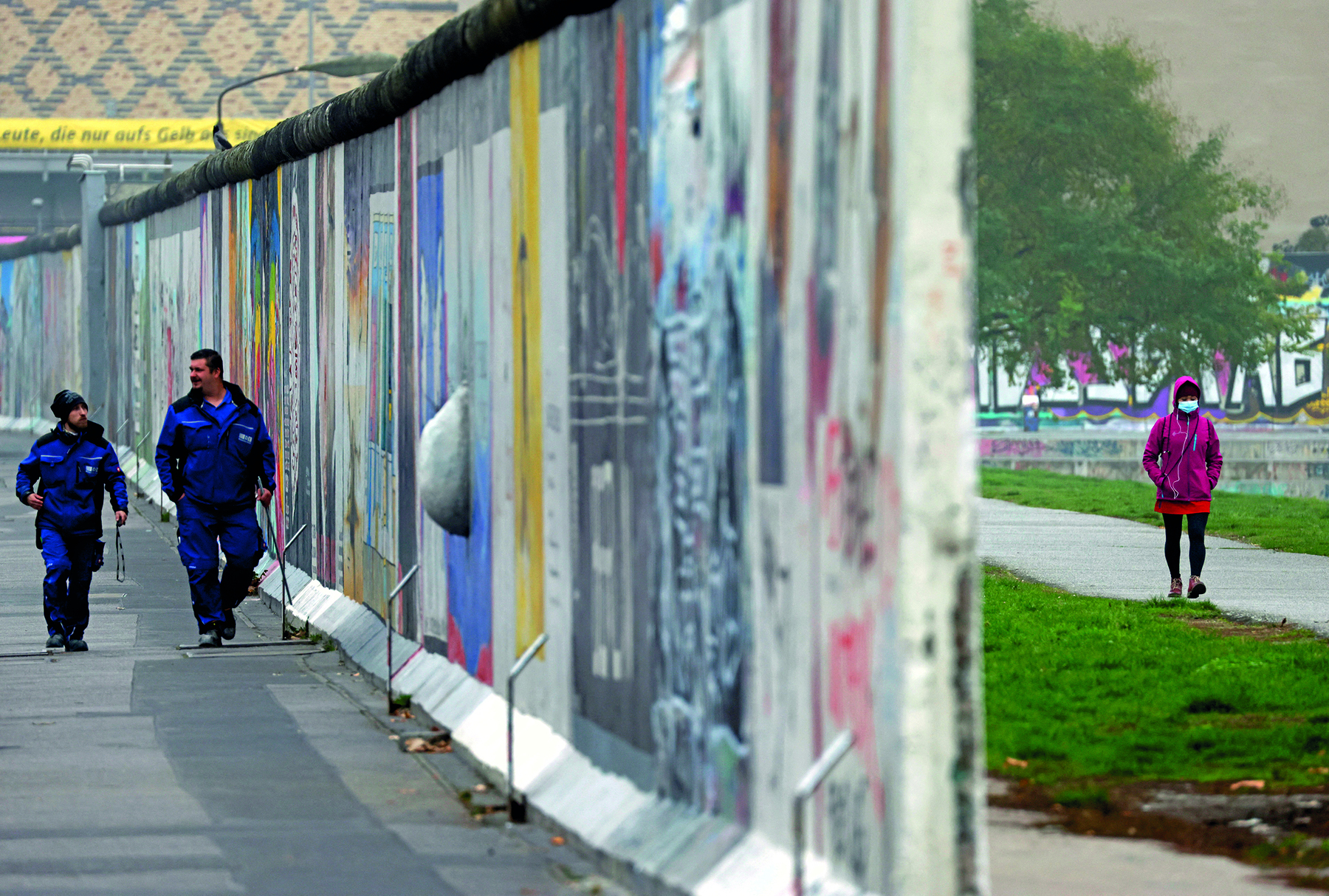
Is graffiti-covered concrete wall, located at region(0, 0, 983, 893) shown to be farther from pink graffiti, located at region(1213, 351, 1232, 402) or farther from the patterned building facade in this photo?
the patterned building facade

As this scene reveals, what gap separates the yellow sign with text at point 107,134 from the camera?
78.9 m

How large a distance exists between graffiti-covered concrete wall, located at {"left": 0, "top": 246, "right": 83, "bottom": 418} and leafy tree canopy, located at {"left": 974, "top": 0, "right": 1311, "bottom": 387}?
68.5 ft

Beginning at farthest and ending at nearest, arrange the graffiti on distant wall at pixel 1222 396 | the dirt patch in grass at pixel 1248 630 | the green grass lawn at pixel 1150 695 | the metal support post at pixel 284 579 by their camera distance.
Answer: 1. the graffiti on distant wall at pixel 1222 396
2. the metal support post at pixel 284 579
3. the dirt patch in grass at pixel 1248 630
4. the green grass lawn at pixel 1150 695

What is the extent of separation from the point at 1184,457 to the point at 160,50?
76.4 m

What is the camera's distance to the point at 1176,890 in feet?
Result: 21.4

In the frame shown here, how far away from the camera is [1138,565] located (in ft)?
62.5

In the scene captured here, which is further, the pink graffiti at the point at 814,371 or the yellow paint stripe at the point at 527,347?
the yellow paint stripe at the point at 527,347

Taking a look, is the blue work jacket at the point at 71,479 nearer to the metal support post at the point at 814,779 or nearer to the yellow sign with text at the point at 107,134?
the metal support post at the point at 814,779

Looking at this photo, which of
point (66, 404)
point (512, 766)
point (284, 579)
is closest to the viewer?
point (512, 766)

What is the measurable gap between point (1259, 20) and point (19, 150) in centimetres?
4381

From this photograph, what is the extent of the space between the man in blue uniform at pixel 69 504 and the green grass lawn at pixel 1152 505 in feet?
39.5

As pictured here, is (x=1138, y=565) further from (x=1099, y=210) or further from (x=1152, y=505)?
(x=1099, y=210)

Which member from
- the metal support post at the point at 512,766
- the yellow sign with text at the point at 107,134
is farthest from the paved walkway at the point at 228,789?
the yellow sign with text at the point at 107,134

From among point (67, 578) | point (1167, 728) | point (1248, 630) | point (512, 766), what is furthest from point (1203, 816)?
point (67, 578)
